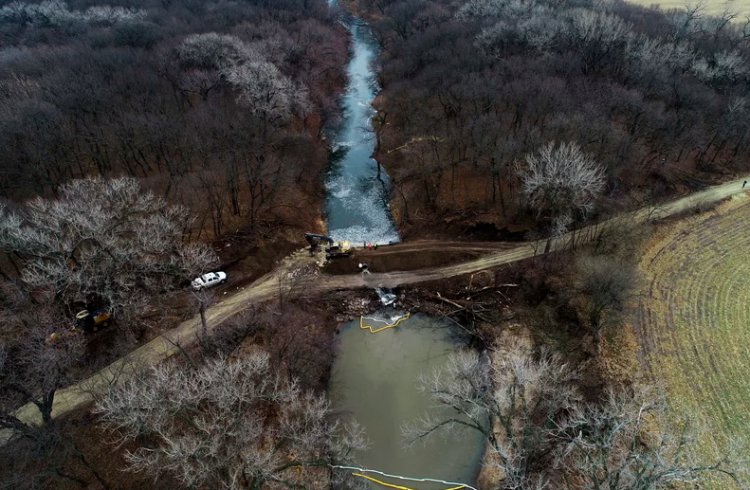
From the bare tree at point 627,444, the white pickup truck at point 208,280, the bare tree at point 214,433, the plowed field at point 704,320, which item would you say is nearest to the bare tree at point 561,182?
the plowed field at point 704,320

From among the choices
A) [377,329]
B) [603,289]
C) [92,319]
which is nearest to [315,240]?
[377,329]

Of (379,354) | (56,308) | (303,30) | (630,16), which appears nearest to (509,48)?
(630,16)

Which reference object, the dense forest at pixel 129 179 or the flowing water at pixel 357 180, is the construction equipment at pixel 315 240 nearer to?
the dense forest at pixel 129 179

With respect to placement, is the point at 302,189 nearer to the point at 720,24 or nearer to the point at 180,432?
the point at 180,432

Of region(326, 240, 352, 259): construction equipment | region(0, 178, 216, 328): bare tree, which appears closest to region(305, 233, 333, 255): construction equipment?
region(326, 240, 352, 259): construction equipment

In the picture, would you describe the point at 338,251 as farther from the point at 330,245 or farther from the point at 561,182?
the point at 561,182
